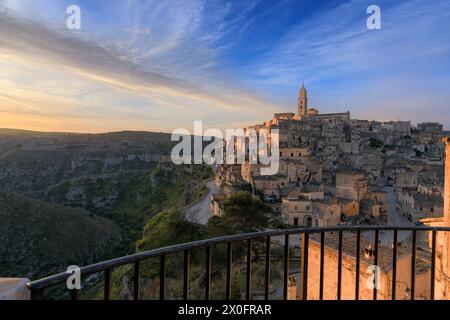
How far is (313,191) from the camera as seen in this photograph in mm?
35125

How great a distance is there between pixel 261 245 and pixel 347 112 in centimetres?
7249

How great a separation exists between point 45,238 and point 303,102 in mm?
67690

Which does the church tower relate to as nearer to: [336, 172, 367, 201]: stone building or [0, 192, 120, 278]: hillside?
[336, 172, 367, 201]: stone building

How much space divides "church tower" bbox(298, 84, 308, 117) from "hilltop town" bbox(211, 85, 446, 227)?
11.1 meters

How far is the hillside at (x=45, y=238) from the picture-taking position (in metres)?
34.3

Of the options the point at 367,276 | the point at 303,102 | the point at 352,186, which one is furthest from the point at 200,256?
the point at 303,102

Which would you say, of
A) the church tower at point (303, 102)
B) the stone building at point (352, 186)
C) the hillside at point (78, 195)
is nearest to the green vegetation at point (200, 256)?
the stone building at point (352, 186)

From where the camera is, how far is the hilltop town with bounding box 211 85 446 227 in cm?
3203

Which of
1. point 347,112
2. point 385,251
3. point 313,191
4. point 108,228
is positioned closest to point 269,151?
point 313,191

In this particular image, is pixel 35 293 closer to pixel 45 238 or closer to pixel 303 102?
A: pixel 45 238

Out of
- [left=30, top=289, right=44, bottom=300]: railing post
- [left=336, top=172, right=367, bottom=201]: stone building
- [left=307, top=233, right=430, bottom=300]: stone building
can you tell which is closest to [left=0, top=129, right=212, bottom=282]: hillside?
[left=336, top=172, right=367, bottom=201]: stone building

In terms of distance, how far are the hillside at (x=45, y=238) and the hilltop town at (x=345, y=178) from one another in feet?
58.0

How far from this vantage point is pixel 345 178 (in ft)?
121

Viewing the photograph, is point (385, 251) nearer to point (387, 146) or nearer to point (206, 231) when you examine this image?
point (206, 231)
